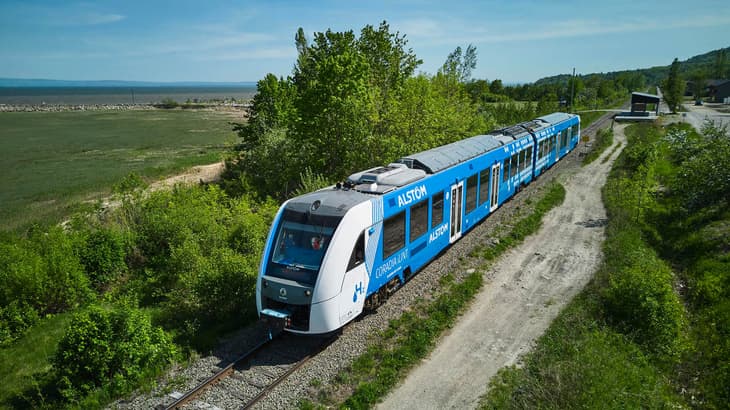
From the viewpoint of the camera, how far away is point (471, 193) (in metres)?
17.1

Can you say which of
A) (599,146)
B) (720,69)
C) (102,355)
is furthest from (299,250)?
(720,69)

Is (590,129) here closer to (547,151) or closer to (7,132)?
(547,151)

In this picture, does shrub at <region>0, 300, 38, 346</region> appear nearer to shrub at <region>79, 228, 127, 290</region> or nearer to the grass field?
shrub at <region>79, 228, 127, 290</region>

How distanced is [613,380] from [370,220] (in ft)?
19.4

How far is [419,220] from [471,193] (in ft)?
15.3

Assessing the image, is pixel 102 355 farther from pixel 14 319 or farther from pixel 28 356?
pixel 14 319

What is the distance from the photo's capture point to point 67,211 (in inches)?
1117

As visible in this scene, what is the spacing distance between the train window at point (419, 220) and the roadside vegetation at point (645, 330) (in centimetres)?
434

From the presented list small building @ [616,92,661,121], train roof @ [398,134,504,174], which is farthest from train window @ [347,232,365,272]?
small building @ [616,92,661,121]

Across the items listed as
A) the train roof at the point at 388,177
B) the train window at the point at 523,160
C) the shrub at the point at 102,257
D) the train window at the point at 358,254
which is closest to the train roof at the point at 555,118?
the train window at the point at 523,160

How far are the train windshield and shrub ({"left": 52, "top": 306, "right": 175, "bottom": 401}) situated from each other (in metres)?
3.16

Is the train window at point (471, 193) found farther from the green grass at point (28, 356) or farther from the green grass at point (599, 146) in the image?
the green grass at point (599, 146)

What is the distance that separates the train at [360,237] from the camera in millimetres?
10055

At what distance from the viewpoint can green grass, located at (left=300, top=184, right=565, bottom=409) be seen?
8961 mm
